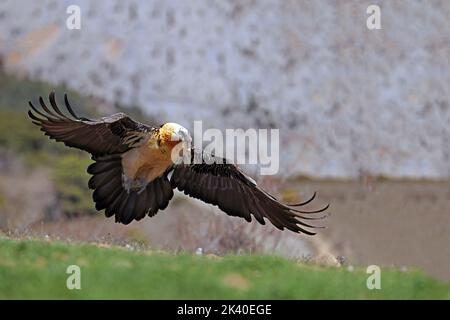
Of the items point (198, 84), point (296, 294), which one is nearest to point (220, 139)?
point (198, 84)

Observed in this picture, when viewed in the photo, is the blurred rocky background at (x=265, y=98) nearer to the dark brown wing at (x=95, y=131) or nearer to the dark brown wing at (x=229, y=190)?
the dark brown wing at (x=229, y=190)

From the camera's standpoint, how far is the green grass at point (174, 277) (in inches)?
273

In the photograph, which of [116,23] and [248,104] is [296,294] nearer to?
[248,104]

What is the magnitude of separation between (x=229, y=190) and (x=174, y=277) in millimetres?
2814

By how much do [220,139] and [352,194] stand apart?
3.66 metres

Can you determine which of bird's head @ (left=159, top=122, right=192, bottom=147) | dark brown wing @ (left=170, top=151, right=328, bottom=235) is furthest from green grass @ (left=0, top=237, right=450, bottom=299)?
dark brown wing @ (left=170, top=151, right=328, bottom=235)

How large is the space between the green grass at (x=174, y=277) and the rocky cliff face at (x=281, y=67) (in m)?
11.0

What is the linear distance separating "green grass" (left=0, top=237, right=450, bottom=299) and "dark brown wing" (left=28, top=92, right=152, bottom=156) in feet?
3.94

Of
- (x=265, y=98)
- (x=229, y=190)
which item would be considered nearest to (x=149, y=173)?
(x=229, y=190)

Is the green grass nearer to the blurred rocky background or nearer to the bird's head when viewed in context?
the bird's head

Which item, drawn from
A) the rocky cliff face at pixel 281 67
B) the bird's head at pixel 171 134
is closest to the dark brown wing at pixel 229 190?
the bird's head at pixel 171 134

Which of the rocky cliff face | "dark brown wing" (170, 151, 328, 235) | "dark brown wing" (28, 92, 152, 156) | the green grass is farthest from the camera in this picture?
the rocky cliff face

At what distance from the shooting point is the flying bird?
29.8 ft

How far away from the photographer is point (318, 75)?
26000 millimetres
